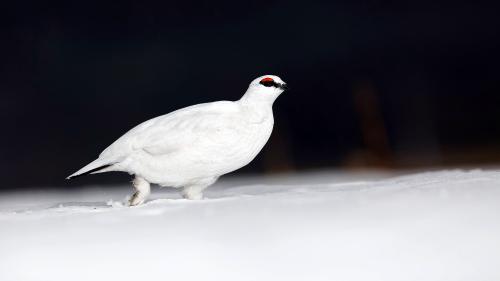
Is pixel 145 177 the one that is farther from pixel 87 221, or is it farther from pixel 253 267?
pixel 253 267

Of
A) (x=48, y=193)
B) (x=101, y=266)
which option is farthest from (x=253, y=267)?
(x=48, y=193)

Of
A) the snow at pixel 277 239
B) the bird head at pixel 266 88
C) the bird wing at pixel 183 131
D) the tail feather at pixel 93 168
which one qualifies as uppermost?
the bird head at pixel 266 88

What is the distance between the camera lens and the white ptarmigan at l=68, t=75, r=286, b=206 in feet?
14.5

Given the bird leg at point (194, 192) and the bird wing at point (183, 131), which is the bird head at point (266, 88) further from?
the bird leg at point (194, 192)

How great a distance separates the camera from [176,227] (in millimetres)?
3410

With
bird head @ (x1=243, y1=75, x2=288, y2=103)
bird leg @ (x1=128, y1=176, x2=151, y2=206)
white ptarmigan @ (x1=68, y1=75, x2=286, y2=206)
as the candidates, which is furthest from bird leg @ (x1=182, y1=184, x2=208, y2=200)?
bird head @ (x1=243, y1=75, x2=288, y2=103)

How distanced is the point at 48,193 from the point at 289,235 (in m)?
3.07

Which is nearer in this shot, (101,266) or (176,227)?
(101,266)

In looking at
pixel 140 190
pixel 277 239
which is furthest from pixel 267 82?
pixel 277 239

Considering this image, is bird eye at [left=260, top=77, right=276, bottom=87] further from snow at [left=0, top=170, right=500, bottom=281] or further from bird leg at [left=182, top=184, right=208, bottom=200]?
snow at [left=0, top=170, right=500, bottom=281]

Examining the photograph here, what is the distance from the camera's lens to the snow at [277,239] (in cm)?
303

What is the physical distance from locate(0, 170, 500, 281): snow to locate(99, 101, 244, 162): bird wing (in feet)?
2.05

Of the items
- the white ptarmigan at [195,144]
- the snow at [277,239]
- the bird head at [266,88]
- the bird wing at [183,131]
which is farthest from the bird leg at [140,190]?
the bird head at [266,88]

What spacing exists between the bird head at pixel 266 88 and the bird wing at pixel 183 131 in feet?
0.45
